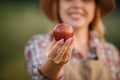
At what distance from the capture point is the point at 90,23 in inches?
52.4

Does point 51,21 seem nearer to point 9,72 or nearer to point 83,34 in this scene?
point 83,34

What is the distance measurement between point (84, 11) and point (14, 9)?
35cm

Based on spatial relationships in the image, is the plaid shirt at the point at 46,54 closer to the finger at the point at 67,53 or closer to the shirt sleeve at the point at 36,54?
the shirt sleeve at the point at 36,54

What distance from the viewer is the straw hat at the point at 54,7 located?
4.32ft

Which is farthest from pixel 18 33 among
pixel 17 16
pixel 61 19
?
pixel 61 19

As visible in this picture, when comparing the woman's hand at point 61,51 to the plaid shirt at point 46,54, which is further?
the plaid shirt at point 46,54

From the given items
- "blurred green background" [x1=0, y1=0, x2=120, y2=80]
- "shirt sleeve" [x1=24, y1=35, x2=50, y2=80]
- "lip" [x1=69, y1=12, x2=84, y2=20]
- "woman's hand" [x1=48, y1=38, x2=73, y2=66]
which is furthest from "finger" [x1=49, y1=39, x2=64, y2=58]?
"blurred green background" [x1=0, y1=0, x2=120, y2=80]

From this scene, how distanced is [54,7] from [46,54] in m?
0.21

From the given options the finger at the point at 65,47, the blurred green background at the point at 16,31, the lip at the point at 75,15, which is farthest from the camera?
the blurred green background at the point at 16,31

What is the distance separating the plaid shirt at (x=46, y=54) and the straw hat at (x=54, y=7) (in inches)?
3.9

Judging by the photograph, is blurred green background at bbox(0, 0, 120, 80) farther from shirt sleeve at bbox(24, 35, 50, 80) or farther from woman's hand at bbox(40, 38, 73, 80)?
woman's hand at bbox(40, 38, 73, 80)

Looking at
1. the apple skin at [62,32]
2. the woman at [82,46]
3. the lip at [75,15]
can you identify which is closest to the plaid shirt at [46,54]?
the woman at [82,46]

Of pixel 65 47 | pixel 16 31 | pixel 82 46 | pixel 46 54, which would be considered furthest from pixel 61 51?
pixel 16 31

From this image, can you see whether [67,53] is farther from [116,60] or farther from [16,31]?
[16,31]
